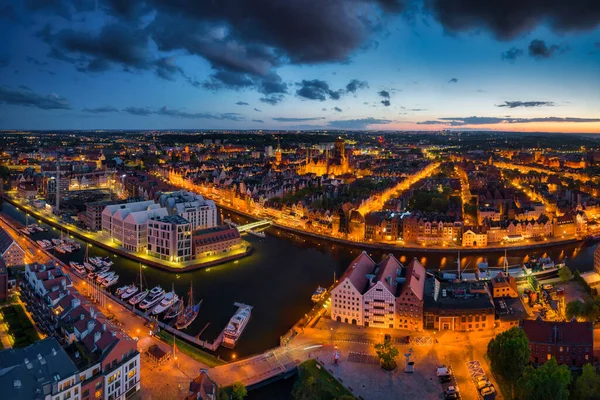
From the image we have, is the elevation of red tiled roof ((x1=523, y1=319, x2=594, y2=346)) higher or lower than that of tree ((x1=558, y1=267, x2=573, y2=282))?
higher

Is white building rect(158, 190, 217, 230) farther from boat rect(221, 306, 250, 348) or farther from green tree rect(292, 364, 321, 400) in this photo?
green tree rect(292, 364, 321, 400)

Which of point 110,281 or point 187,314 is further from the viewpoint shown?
point 110,281

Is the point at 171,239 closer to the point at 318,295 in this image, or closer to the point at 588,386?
the point at 318,295

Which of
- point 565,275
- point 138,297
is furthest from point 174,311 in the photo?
point 565,275

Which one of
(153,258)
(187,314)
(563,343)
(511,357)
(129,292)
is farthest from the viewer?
(153,258)

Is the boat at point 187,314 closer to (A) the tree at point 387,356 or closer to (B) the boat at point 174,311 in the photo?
(B) the boat at point 174,311

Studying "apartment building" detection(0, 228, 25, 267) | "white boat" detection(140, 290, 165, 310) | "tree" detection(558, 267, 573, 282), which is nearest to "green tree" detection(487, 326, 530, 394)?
"tree" detection(558, 267, 573, 282)

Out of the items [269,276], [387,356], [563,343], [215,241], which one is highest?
[563,343]
